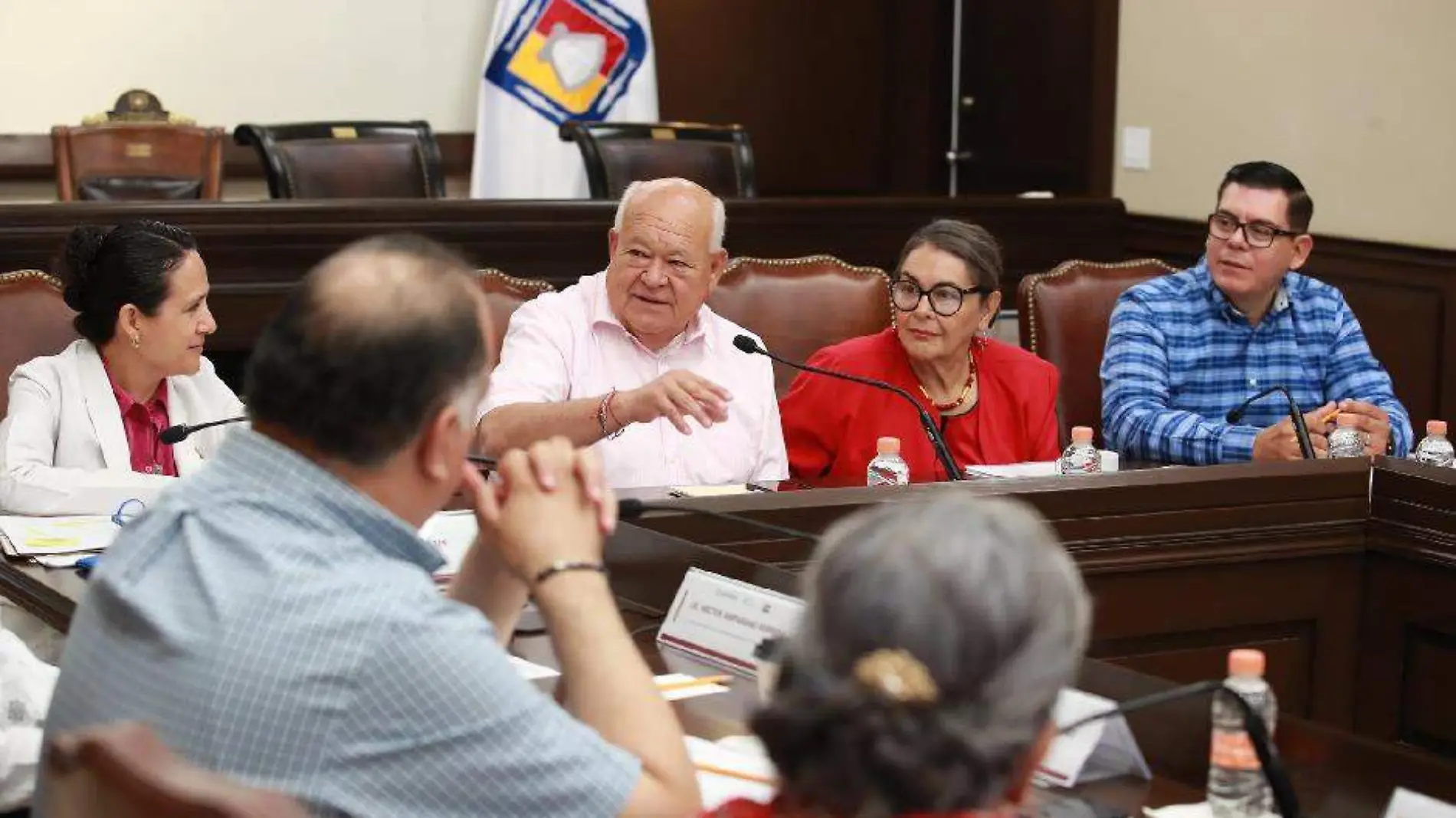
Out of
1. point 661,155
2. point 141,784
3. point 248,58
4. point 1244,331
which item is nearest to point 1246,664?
point 141,784

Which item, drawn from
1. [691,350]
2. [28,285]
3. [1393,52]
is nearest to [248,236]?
[28,285]

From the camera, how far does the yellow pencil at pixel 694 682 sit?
6.76 feet

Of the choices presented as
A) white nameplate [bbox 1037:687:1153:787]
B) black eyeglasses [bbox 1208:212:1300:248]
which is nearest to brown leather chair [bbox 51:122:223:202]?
black eyeglasses [bbox 1208:212:1300:248]

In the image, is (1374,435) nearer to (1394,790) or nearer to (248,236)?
(1394,790)

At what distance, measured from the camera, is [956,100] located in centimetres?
786

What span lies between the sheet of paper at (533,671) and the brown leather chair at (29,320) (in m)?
1.75

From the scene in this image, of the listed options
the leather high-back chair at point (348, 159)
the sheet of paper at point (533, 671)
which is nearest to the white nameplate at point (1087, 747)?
the sheet of paper at point (533, 671)

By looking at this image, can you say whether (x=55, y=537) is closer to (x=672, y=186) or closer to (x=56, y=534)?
(x=56, y=534)

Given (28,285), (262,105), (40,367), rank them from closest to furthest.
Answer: (40,367) < (28,285) < (262,105)

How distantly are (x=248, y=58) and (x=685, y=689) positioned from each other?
5802mm

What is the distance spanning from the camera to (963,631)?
3.58 ft

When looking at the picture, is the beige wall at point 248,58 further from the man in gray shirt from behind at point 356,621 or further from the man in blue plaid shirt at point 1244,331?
the man in gray shirt from behind at point 356,621

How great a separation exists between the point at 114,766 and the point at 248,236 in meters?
3.71

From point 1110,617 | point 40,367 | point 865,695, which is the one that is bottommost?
point 1110,617
